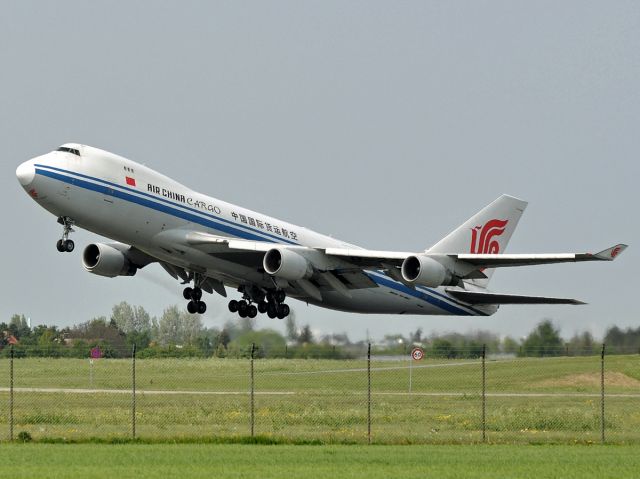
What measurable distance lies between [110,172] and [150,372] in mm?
22232

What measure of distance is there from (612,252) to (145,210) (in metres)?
15.3

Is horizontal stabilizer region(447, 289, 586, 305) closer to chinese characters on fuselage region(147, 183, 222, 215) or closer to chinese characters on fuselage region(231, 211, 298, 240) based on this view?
chinese characters on fuselage region(231, 211, 298, 240)

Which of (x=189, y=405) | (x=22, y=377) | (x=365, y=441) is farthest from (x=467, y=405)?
(x=22, y=377)

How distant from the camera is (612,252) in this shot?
112 ft

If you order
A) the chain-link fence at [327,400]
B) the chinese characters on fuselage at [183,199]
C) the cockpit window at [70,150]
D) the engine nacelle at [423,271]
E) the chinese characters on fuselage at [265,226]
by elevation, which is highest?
the cockpit window at [70,150]

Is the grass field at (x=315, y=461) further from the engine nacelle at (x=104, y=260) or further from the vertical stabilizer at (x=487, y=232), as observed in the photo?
the vertical stabilizer at (x=487, y=232)

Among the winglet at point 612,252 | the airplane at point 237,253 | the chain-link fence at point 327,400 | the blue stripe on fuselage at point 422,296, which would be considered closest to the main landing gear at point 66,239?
the airplane at point 237,253

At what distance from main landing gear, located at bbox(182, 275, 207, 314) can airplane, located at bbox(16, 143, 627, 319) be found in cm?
4

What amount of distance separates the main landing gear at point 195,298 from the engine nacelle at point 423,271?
9312 millimetres

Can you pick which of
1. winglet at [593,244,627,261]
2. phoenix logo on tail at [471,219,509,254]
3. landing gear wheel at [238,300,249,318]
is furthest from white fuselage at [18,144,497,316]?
winglet at [593,244,627,261]

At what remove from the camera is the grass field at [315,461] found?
71.4ft

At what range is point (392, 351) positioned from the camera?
42844 mm

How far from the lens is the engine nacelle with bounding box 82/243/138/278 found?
44406 mm

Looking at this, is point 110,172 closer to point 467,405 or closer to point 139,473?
point 467,405
